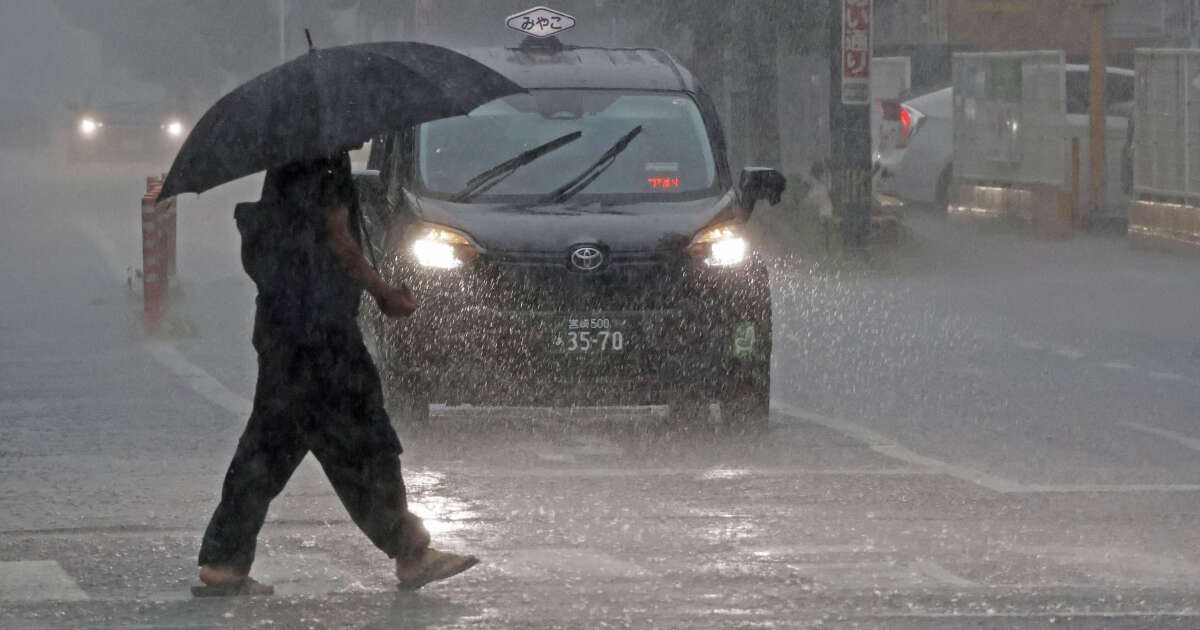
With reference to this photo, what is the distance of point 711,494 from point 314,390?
2355 mm

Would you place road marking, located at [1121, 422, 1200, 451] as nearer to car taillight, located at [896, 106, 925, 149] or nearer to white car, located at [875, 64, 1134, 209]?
white car, located at [875, 64, 1134, 209]

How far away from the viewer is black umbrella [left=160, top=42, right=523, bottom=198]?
6.54 metres

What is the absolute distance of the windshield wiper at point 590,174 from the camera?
10461 millimetres

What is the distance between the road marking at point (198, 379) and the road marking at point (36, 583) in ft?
13.0

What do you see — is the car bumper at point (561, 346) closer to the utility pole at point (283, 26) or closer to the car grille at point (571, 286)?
the car grille at point (571, 286)

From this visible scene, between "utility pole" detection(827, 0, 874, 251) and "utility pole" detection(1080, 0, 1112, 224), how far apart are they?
327 cm

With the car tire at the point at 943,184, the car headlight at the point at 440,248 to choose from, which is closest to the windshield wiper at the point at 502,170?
the car headlight at the point at 440,248

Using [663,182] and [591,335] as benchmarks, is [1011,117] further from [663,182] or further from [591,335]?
[591,335]

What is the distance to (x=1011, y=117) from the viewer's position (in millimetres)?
26531

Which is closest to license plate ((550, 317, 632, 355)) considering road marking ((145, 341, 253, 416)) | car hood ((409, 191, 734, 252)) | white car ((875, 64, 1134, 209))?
car hood ((409, 191, 734, 252))

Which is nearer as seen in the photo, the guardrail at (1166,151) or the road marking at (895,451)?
the road marking at (895,451)

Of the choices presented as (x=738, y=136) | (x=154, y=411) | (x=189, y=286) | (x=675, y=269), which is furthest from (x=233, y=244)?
(x=675, y=269)

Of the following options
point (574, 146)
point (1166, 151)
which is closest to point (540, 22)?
point (574, 146)

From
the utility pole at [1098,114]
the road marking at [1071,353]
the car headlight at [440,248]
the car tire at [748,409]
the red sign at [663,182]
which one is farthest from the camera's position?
the utility pole at [1098,114]
